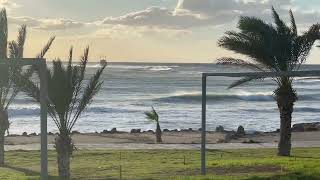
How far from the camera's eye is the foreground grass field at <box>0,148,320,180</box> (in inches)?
510

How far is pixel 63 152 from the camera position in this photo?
46.6 ft

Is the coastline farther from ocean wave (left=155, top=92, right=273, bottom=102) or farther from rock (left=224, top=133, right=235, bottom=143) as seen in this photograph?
ocean wave (left=155, top=92, right=273, bottom=102)

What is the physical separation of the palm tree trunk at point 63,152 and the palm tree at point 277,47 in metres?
6.85

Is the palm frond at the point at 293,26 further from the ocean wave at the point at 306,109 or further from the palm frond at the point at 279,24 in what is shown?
the ocean wave at the point at 306,109

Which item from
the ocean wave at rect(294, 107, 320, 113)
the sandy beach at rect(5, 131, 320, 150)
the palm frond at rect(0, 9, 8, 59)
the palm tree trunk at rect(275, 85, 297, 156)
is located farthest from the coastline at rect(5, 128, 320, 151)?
the ocean wave at rect(294, 107, 320, 113)

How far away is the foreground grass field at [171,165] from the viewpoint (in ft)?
42.5

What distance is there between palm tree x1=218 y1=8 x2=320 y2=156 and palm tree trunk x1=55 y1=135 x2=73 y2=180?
22.5ft

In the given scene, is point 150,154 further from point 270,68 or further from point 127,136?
point 127,136

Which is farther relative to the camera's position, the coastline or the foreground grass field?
the coastline

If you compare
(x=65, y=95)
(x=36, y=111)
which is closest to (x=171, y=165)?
(x=65, y=95)

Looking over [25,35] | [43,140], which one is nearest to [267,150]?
[25,35]

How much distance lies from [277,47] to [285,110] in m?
2.07

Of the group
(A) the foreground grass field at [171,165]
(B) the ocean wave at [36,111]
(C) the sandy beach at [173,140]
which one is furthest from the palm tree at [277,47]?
(B) the ocean wave at [36,111]

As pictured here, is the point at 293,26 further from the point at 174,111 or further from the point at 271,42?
the point at 174,111
